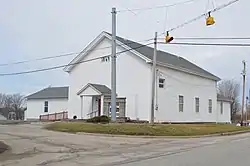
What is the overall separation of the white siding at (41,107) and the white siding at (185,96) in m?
14.7

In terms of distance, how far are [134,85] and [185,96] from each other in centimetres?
738

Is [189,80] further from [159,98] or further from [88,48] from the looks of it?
[88,48]

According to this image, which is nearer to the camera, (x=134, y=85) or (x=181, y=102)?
(x=134, y=85)

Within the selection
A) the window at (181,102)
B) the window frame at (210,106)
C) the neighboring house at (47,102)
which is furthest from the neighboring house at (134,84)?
the neighboring house at (47,102)

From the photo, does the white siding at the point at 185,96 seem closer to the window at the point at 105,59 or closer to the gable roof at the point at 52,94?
the window at the point at 105,59

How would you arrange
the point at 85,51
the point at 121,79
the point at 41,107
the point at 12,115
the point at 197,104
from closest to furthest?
the point at 121,79
the point at 85,51
the point at 197,104
the point at 41,107
the point at 12,115

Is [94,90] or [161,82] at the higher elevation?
[161,82]

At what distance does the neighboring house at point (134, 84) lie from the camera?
117 feet

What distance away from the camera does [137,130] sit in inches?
998

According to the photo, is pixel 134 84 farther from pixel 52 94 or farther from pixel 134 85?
pixel 52 94

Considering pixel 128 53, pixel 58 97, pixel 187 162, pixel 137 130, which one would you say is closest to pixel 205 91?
pixel 128 53

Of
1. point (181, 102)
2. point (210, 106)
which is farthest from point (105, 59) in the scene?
point (210, 106)

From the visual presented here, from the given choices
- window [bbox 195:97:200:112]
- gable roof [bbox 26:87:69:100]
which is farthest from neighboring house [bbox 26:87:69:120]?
window [bbox 195:97:200:112]

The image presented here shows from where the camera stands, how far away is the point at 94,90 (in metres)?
36.6
